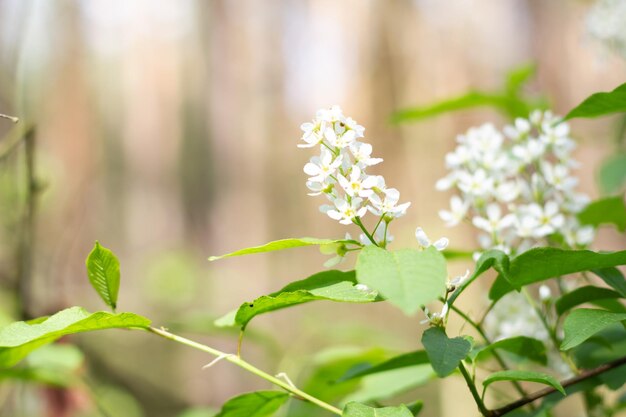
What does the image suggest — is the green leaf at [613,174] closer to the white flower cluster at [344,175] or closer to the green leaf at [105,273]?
the white flower cluster at [344,175]

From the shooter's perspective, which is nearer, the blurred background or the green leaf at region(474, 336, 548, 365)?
the green leaf at region(474, 336, 548, 365)

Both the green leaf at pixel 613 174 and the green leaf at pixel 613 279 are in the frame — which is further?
the green leaf at pixel 613 174

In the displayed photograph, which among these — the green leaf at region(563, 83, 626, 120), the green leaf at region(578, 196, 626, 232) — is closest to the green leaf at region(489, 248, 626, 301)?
the green leaf at region(563, 83, 626, 120)

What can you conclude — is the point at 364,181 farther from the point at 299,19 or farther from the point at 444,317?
the point at 299,19

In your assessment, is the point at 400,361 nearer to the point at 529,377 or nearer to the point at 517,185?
the point at 529,377

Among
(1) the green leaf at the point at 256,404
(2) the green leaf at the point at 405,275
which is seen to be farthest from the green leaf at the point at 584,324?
(1) the green leaf at the point at 256,404

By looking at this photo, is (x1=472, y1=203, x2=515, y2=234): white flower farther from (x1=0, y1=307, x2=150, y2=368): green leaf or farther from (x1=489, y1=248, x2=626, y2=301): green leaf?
(x1=0, y1=307, x2=150, y2=368): green leaf
